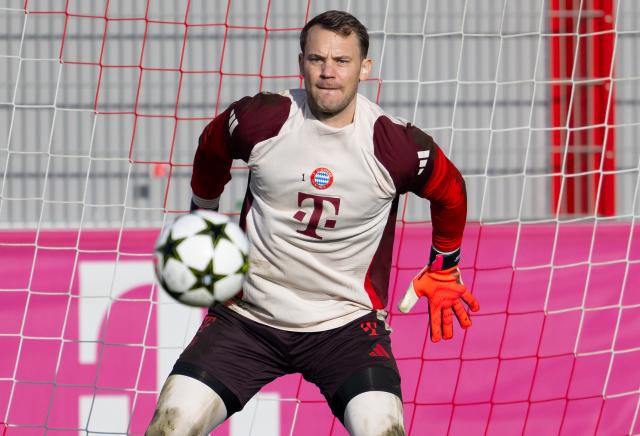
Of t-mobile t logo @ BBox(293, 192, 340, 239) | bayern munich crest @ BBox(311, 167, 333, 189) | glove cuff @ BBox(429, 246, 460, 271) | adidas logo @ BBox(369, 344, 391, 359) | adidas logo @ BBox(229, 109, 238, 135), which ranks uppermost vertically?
adidas logo @ BBox(229, 109, 238, 135)

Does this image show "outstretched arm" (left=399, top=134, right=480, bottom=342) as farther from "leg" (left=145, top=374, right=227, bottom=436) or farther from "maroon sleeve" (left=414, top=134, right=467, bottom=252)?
"leg" (left=145, top=374, right=227, bottom=436)

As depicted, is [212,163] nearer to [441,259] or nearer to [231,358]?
[231,358]

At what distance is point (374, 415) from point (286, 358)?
0.43 m

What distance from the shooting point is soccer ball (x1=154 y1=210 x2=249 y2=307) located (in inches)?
148

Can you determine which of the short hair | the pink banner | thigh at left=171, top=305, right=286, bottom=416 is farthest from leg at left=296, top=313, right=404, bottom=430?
the pink banner

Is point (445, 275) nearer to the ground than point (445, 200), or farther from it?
nearer to the ground

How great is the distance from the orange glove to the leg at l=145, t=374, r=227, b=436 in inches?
35.7

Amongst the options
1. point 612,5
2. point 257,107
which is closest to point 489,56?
point 612,5

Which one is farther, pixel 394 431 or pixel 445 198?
pixel 445 198

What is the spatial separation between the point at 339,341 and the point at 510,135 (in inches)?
179

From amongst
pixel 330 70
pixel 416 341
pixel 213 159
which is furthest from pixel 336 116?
pixel 416 341

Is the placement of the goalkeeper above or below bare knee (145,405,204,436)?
above

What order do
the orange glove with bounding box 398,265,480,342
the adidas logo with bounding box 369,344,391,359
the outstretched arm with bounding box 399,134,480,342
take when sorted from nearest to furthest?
1. the adidas logo with bounding box 369,344,391,359
2. the outstretched arm with bounding box 399,134,480,342
3. the orange glove with bounding box 398,265,480,342

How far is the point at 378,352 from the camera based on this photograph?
3.91 meters
